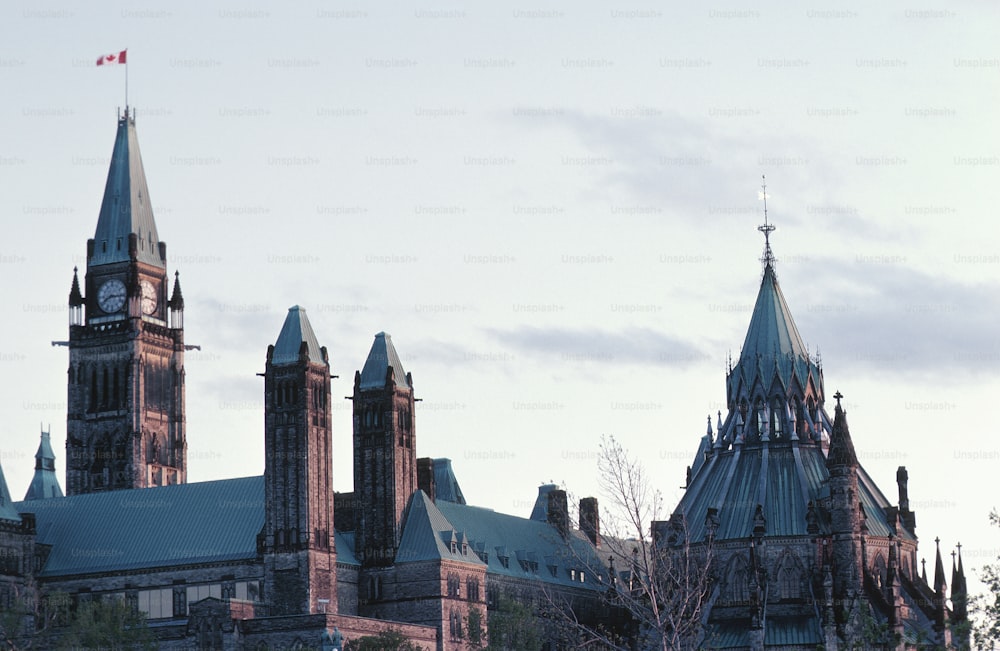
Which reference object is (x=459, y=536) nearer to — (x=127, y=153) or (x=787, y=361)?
(x=787, y=361)

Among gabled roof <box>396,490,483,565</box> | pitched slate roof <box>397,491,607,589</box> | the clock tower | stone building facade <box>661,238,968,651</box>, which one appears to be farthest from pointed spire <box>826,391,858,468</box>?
the clock tower

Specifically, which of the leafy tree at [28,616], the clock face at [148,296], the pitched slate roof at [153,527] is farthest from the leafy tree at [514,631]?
the clock face at [148,296]

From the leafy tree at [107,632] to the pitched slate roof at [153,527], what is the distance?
38.5 ft

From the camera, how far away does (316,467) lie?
455ft

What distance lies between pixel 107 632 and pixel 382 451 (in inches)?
1166

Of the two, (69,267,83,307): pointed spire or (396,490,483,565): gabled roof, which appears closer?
(396,490,483,565): gabled roof

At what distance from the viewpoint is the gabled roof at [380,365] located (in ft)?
488

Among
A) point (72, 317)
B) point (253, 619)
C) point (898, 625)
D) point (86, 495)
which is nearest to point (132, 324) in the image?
point (72, 317)

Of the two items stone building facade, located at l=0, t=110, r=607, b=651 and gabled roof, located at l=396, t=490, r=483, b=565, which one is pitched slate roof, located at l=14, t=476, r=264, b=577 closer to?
stone building facade, located at l=0, t=110, r=607, b=651

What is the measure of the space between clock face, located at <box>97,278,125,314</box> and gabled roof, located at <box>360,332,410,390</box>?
48.6 metres

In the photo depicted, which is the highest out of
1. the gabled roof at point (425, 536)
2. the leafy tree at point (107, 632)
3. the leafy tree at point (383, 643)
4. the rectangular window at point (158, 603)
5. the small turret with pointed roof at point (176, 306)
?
the small turret with pointed roof at point (176, 306)

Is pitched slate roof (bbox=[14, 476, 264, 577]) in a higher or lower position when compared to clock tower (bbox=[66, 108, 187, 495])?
lower

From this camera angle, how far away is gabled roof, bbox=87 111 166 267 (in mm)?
192375

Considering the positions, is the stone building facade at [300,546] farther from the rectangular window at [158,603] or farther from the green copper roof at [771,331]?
the green copper roof at [771,331]
